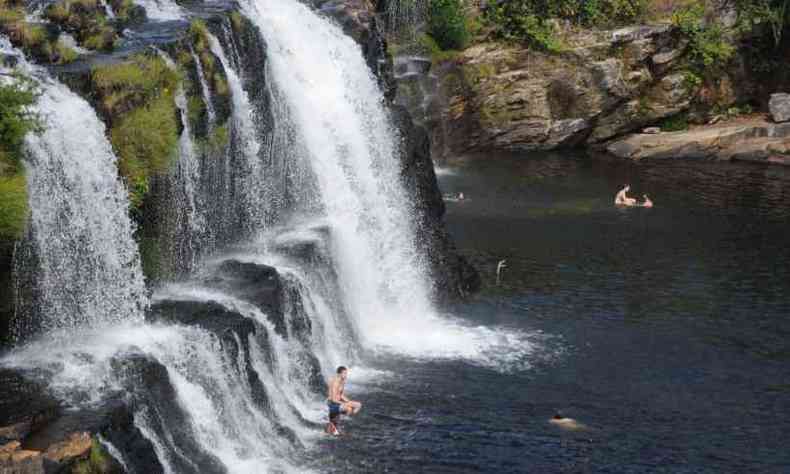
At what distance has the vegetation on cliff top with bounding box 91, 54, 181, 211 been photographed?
2294 centimetres

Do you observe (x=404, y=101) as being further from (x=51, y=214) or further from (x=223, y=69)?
(x=51, y=214)

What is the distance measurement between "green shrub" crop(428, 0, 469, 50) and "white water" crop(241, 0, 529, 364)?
1614cm

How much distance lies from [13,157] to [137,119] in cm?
411

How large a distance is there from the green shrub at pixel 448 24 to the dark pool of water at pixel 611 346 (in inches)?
342

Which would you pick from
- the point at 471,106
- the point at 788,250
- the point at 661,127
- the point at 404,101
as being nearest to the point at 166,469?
the point at 788,250

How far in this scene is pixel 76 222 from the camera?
2088 centimetres

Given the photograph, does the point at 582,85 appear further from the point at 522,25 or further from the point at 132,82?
the point at 132,82

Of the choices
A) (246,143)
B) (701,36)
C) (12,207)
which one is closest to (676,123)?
(701,36)

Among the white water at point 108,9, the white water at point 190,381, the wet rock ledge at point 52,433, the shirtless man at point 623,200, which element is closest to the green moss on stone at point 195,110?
the white water at point 108,9

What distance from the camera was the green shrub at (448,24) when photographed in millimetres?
50500

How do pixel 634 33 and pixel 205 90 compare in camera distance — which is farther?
pixel 634 33

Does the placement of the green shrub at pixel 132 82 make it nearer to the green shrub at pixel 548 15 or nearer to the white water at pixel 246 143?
the white water at pixel 246 143

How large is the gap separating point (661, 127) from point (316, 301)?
111 feet

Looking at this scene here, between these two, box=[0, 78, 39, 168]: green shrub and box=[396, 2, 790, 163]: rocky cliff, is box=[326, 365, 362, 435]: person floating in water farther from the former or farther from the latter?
box=[396, 2, 790, 163]: rocky cliff
